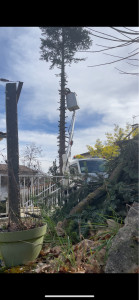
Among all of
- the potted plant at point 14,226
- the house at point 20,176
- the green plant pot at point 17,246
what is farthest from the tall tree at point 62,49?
the green plant pot at point 17,246

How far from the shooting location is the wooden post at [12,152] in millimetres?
1935

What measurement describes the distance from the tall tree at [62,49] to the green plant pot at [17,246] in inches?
28.4

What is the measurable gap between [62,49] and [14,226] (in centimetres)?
152

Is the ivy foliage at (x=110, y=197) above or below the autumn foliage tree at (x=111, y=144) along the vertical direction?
below

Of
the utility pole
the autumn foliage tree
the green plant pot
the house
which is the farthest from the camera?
the house

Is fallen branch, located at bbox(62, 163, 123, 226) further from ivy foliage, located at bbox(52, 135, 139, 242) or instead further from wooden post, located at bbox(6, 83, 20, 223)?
wooden post, located at bbox(6, 83, 20, 223)

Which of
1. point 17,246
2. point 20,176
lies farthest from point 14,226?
point 20,176

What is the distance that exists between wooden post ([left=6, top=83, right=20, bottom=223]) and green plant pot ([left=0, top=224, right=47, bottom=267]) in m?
0.26

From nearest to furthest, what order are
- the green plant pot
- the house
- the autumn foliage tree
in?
the green plant pot, the autumn foliage tree, the house

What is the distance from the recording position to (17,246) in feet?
5.67

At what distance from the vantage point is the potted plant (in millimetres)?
1727

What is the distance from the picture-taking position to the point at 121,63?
1752 millimetres

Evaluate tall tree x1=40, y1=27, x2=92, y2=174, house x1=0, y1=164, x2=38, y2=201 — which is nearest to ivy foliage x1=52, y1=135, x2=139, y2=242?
house x1=0, y1=164, x2=38, y2=201

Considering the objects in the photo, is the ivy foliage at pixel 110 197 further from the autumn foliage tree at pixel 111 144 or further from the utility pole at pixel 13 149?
the utility pole at pixel 13 149
